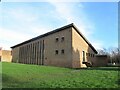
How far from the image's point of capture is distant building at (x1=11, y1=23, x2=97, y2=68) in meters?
41.8

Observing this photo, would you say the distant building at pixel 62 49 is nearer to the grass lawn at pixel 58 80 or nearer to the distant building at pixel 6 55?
the distant building at pixel 6 55

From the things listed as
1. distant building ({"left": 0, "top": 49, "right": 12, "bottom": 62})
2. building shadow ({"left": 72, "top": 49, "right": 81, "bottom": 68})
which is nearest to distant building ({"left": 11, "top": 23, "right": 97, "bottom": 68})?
building shadow ({"left": 72, "top": 49, "right": 81, "bottom": 68})

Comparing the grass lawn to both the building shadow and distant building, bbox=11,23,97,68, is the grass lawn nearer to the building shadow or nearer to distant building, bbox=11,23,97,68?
the building shadow

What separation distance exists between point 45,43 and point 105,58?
53.0ft

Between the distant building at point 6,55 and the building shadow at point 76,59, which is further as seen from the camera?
the distant building at point 6,55

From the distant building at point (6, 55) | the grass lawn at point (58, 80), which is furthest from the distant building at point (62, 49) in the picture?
the grass lawn at point (58, 80)

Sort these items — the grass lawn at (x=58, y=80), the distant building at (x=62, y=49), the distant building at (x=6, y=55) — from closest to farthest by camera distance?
the grass lawn at (x=58, y=80)
the distant building at (x=62, y=49)
the distant building at (x=6, y=55)

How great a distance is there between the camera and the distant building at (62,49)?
41844mm

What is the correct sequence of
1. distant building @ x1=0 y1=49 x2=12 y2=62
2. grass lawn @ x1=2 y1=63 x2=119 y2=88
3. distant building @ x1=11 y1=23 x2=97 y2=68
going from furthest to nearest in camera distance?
distant building @ x1=0 y1=49 x2=12 y2=62 < distant building @ x1=11 y1=23 x2=97 y2=68 < grass lawn @ x1=2 y1=63 x2=119 y2=88

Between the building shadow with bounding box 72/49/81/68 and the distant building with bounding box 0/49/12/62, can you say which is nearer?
the building shadow with bounding box 72/49/81/68

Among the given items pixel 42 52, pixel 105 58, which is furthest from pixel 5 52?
pixel 105 58

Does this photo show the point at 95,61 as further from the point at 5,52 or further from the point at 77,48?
the point at 5,52

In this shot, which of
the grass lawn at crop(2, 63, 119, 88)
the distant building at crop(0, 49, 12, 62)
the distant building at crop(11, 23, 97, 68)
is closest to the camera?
the grass lawn at crop(2, 63, 119, 88)

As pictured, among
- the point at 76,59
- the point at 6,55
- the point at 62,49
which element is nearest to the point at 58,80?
the point at 76,59
